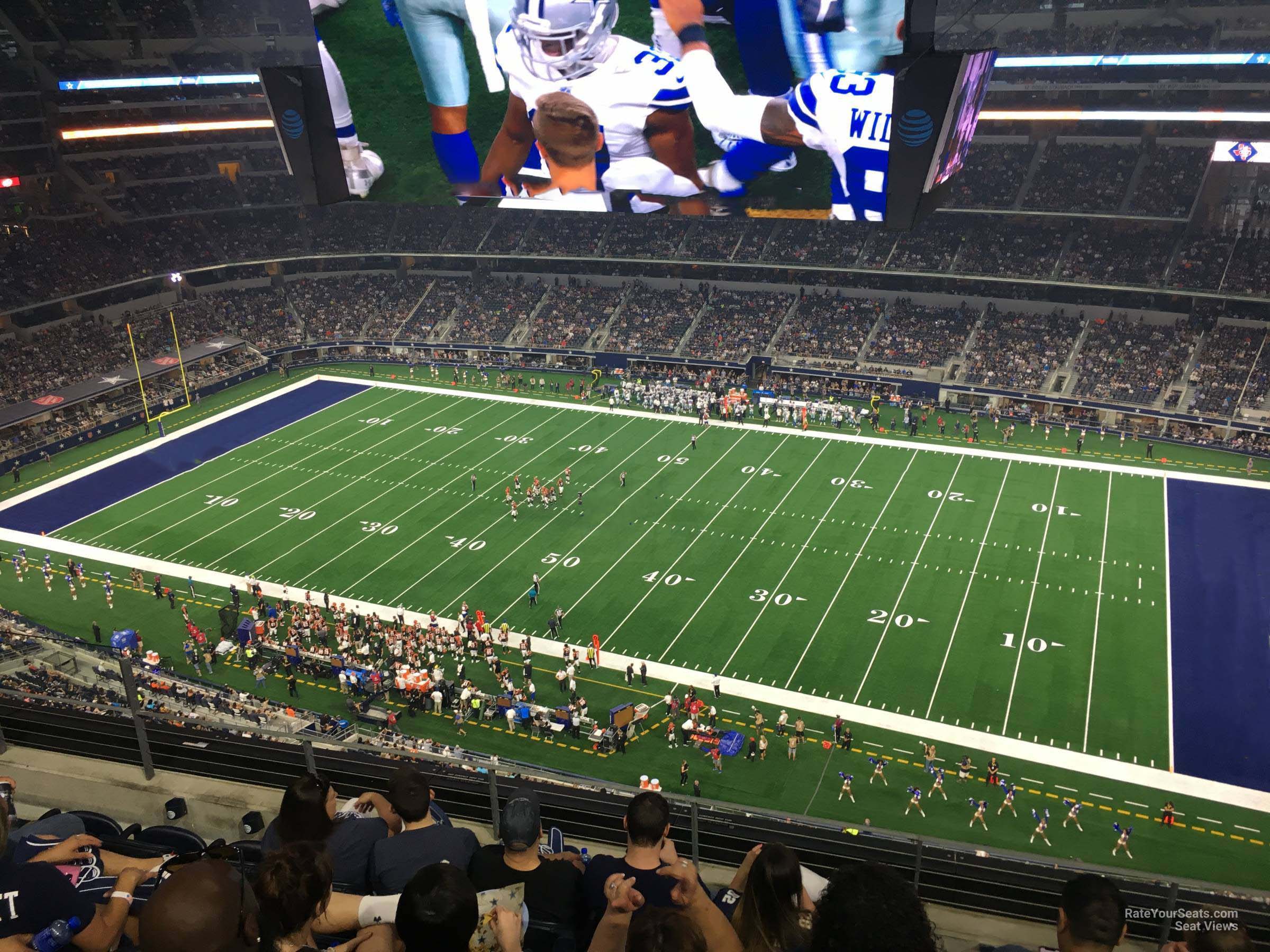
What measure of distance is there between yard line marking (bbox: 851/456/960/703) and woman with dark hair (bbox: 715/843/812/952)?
22.2 metres

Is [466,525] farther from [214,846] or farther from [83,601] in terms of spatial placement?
[214,846]

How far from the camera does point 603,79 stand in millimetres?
39281

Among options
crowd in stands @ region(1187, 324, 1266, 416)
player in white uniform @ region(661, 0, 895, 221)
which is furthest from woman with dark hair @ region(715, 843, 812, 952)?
crowd in stands @ region(1187, 324, 1266, 416)

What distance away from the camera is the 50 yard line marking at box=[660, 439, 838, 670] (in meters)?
29.5

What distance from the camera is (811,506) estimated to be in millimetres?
38062

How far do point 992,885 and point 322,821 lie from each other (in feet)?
19.1

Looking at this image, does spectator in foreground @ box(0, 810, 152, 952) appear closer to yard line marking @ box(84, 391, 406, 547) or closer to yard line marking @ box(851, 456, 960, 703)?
yard line marking @ box(851, 456, 960, 703)

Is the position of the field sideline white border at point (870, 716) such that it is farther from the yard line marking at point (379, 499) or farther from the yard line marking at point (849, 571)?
the yard line marking at point (379, 499)

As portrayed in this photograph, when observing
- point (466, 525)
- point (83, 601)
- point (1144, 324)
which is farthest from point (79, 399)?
point (1144, 324)

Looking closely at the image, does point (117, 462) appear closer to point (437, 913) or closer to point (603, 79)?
point (603, 79)

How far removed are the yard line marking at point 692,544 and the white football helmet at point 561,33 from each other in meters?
17.0

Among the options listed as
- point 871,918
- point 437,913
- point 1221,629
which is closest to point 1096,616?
point 1221,629

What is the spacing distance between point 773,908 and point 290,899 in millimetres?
2407

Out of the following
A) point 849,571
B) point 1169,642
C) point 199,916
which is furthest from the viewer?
point 849,571
